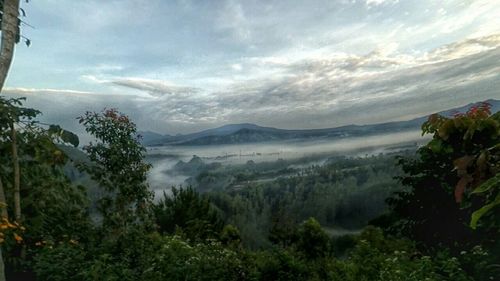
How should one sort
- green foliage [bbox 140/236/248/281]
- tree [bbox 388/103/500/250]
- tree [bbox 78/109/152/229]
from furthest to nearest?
1. tree [bbox 78/109/152/229]
2. green foliage [bbox 140/236/248/281]
3. tree [bbox 388/103/500/250]

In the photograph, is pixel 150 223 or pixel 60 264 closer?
pixel 60 264

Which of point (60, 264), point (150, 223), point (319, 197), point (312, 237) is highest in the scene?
point (60, 264)

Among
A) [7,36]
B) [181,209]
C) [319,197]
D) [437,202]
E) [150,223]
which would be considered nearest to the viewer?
[7,36]

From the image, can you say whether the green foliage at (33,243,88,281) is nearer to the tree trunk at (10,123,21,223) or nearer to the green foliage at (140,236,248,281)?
the green foliage at (140,236,248,281)

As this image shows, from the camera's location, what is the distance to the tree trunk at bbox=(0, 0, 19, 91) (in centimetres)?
304

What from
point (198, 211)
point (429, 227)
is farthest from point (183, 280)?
point (198, 211)

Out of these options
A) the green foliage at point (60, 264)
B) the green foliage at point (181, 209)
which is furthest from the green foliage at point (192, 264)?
the green foliage at point (181, 209)

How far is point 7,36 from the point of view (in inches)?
122

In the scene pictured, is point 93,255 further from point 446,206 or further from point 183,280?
point 446,206

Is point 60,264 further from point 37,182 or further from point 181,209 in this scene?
point 181,209

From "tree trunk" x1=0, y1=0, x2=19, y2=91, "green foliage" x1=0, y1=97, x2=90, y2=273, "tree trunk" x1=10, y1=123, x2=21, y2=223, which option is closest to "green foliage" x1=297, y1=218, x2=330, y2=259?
"green foliage" x1=0, y1=97, x2=90, y2=273

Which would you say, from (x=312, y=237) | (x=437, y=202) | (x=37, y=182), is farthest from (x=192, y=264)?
(x=312, y=237)

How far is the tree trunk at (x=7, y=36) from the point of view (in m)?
3.04

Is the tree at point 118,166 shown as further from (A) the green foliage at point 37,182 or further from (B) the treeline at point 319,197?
(B) the treeline at point 319,197
